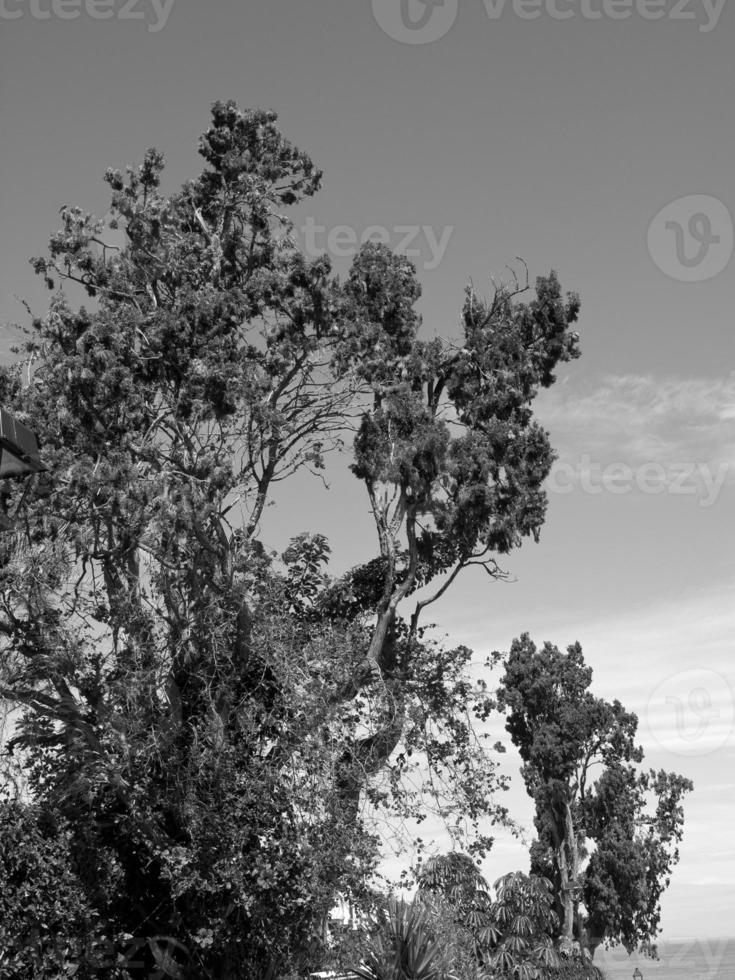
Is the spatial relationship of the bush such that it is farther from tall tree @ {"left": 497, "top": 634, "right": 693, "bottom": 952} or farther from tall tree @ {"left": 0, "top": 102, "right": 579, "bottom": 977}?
tall tree @ {"left": 497, "top": 634, "right": 693, "bottom": 952}

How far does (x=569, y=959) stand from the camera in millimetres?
34281

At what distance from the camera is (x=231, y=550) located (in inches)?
594

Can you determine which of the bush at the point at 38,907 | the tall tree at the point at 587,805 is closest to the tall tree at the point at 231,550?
the bush at the point at 38,907

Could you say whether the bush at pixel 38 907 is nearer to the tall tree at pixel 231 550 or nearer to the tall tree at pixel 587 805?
the tall tree at pixel 231 550

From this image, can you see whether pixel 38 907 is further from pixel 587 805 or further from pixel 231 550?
pixel 587 805

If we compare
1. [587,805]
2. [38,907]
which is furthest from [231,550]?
[587,805]

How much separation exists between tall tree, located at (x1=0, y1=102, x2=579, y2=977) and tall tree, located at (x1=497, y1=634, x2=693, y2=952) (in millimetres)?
23206

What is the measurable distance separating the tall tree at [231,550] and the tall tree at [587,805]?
76.1 ft

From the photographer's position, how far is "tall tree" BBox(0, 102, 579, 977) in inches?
550

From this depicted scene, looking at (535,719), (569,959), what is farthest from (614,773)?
(569,959)

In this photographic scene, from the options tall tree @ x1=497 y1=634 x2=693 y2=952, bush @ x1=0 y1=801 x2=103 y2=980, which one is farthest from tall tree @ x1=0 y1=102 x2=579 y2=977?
tall tree @ x1=497 y1=634 x2=693 y2=952

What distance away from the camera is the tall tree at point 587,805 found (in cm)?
3744

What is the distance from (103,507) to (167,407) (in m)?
2.49

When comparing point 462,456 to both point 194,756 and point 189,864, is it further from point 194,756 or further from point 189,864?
point 189,864
